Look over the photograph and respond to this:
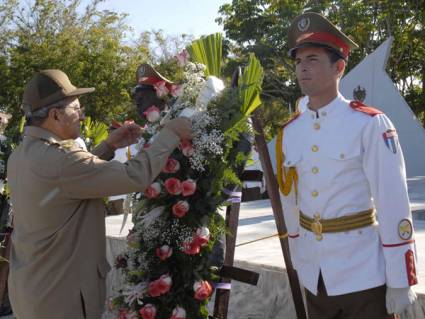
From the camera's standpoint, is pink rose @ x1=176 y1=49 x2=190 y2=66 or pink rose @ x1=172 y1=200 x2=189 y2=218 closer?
pink rose @ x1=172 y1=200 x2=189 y2=218

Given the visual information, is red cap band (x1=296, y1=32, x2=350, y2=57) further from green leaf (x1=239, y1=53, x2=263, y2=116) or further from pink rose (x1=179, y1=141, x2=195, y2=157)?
pink rose (x1=179, y1=141, x2=195, y2=157)

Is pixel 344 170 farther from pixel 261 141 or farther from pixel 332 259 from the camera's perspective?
pixel 261 141

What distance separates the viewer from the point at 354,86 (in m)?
14.9

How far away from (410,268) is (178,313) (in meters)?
1.12

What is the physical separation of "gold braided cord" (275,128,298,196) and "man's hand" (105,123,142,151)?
849mm

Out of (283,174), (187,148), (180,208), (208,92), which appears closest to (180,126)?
(187,148)

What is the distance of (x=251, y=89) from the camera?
2.55 meters

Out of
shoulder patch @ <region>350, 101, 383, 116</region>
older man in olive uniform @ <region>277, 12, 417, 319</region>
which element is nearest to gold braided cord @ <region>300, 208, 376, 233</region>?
older man in olive uniform @ <region>277, 12, 417, 319</region>

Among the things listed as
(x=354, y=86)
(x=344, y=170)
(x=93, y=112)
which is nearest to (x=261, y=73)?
(x=344, y=170)

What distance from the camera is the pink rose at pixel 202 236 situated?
2.50 meters

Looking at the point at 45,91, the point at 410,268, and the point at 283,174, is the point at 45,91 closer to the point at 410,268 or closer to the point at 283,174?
the point at 283,174

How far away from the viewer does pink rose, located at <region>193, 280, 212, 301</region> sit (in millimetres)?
2525

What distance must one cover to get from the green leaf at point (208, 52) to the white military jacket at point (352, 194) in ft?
2.16

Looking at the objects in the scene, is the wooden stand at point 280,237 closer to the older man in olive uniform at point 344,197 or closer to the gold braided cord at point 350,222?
the older man in olive uniform at point 344,197
